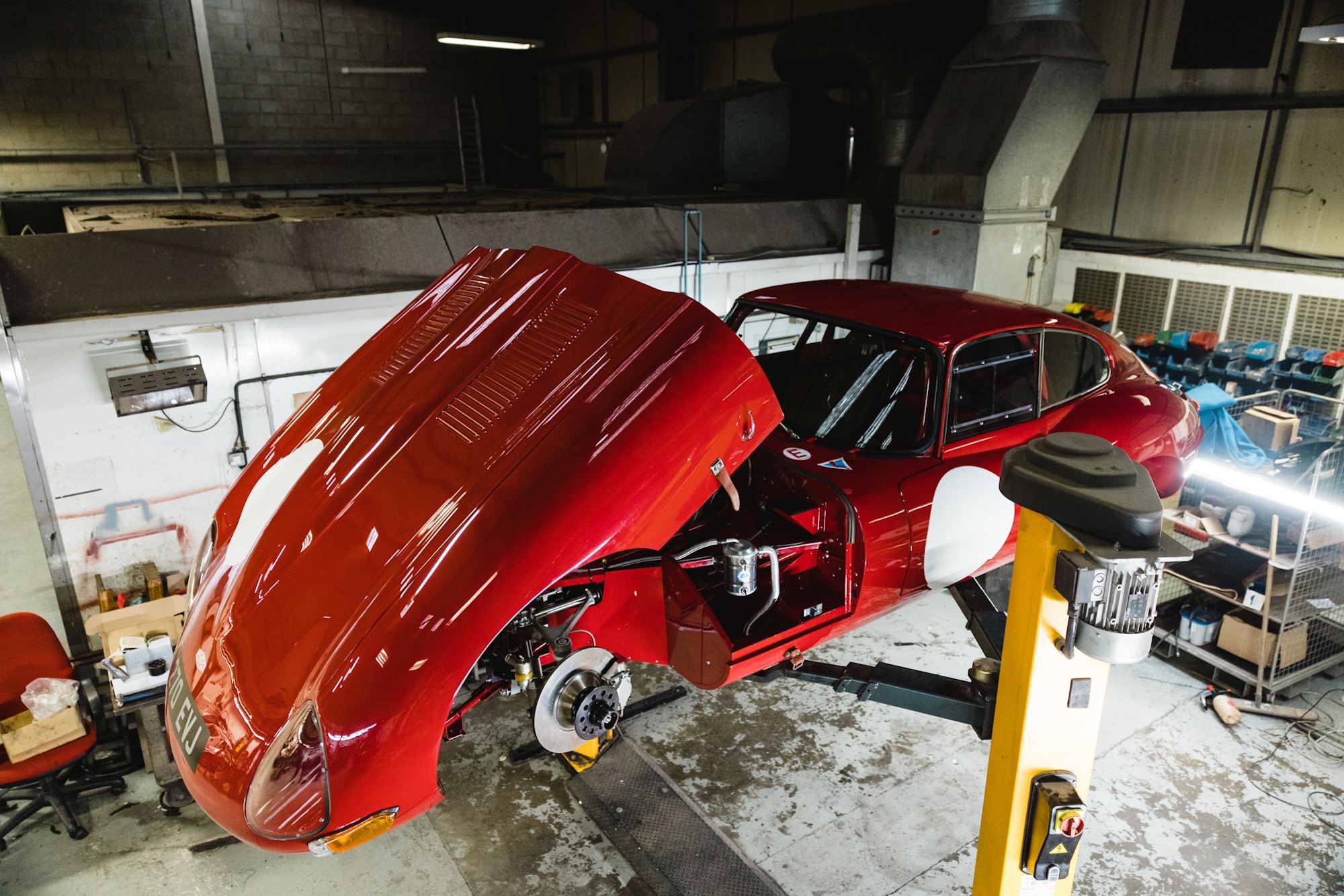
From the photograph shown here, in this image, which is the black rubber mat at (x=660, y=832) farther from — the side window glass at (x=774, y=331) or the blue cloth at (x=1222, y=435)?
the blue cloth at (x=1222, y=435)

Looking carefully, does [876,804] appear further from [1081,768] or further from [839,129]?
[839,129]

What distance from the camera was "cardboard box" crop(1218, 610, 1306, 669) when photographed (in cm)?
394

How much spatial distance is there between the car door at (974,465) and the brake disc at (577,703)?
55.5 inches

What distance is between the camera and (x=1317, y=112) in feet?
19.9

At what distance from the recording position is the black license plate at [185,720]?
217cm

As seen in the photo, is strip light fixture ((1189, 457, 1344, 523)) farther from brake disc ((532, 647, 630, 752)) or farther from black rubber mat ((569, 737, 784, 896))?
brake disc ((532, 647, 630, 752))

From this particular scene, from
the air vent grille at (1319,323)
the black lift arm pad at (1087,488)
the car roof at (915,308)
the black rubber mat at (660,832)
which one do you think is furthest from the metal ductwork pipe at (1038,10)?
the black rubber mat at (660,832)

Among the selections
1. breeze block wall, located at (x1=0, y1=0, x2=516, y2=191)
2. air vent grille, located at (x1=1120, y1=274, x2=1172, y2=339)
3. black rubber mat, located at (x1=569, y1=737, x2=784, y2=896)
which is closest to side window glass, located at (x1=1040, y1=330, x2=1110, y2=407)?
black rubber mat, located at (x1=569, y1=737, x2=784, y2=896)

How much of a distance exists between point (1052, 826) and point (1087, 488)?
851mm

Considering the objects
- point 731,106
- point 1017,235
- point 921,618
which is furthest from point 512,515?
point 731,106

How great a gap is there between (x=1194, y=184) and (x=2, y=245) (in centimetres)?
846

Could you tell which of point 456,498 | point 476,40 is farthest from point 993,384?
point 476,40

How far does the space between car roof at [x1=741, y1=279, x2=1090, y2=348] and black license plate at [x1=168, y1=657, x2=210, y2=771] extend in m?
2.81

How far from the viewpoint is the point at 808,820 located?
10.7 ft
